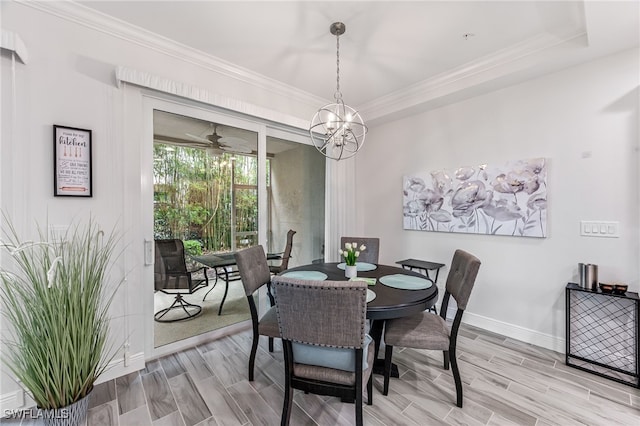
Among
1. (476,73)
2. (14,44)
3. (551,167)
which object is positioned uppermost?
(476,73)

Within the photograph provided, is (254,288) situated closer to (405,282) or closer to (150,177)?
(405,282)

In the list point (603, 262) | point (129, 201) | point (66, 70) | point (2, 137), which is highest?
point (66, 70)

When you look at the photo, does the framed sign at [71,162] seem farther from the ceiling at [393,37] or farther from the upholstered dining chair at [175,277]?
the upholstered dining chair at [175,277]

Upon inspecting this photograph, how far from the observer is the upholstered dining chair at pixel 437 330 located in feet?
6.07

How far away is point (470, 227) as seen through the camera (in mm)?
3178

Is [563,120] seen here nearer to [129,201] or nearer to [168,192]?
[168,192]

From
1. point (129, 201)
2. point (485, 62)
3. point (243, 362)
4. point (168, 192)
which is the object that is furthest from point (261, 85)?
point (243, 362)

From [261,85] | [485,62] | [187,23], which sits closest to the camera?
[187,23]

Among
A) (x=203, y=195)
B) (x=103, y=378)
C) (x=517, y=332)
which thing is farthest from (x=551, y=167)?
(x=103, y=378)

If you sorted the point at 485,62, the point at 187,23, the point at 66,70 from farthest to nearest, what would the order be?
the point at 485,62 < the point at 187,23 < the point at 66,70

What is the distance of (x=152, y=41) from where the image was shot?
2.36 metres

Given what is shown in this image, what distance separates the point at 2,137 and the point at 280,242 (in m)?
2.54

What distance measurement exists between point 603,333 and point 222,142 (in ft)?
13.2

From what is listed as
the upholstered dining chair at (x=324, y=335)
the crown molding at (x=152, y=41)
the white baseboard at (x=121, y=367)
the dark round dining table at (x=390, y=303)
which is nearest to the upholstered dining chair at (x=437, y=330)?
the dark round dining table at (x=390, y=303)
